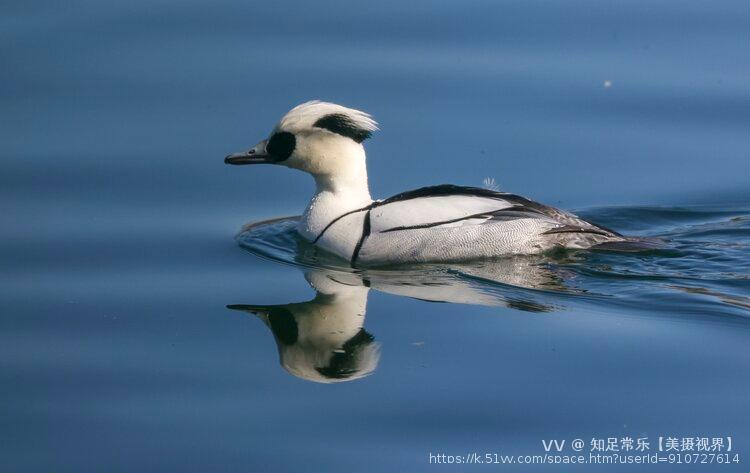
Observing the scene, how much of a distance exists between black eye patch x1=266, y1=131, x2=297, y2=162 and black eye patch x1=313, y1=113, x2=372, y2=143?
27cm

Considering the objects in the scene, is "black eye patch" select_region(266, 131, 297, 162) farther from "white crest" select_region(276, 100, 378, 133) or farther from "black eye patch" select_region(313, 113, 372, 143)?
"black eye patch" select_region(313, 113, 372, 143)

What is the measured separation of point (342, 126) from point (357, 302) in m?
1.92

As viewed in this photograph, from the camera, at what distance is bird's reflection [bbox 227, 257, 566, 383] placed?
9.50m

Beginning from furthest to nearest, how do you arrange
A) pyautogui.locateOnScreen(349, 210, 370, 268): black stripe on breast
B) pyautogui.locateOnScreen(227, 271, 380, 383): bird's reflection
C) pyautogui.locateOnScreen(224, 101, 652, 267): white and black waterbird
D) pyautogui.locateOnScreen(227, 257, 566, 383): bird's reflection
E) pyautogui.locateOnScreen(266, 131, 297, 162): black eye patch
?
1. pyautogui.locateOnScreen(266, 131, 297, 162): black eye patch
2. pyautogui.locateOnScreen(349, 210, 370, 268): black stripe on breast
3. pyautogui.locateOnScreen(224, 101, 652, 267): white and black waterbird
4. pyautogui.locateOnScreen(227, 257, 566, 383): bird's reflection
5. pyautogui.locateOnScreen(227, 271, 380, 383): bird's reflection

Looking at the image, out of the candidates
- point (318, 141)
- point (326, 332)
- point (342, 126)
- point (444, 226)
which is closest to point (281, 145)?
point (318, 141)

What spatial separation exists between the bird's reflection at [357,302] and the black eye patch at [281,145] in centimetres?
118

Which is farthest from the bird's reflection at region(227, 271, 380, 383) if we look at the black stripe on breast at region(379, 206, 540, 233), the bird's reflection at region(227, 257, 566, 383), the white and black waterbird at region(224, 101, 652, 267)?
the black stripe on breast at region(379, 206, 540, 233)

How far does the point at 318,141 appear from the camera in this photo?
1199 cm

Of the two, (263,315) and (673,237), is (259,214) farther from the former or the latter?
(673,237)

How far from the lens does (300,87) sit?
14328mm

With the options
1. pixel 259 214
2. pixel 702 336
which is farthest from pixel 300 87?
pixel 702 336

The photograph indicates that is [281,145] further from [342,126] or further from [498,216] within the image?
[498,216]

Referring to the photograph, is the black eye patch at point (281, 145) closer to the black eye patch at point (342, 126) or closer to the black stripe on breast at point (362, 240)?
the black eye patch at point (342, 126)

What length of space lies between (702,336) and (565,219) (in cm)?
225
